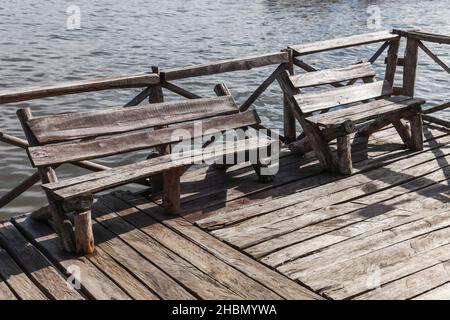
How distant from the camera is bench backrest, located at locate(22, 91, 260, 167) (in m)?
5.90

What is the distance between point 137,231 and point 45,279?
1058 mm

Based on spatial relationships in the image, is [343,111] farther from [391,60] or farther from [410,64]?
[410,64]

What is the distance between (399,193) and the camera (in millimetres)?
6914

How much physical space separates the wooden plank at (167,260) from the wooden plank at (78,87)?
114cm

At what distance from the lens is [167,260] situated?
17.9ft

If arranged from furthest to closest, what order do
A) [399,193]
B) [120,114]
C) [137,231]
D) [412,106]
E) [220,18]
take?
1. [220,18]
2. [412,106]
3. [399,193]
4. [120,114]
5. [137,231]

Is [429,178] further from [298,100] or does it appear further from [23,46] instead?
[23,46]

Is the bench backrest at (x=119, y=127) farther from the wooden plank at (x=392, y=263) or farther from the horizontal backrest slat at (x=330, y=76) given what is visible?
the wooden plank at (x=392, y=263)

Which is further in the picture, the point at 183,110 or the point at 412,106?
the point at 412,106

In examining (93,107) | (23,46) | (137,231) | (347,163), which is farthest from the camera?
(23,46)

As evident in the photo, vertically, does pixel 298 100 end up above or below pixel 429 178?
above

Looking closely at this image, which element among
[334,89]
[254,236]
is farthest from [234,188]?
[334,89]

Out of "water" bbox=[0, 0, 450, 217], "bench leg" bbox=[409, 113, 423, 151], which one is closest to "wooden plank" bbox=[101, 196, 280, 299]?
"water" bbox=[0, 0, 450, 217]

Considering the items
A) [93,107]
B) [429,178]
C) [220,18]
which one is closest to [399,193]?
[429,178]
